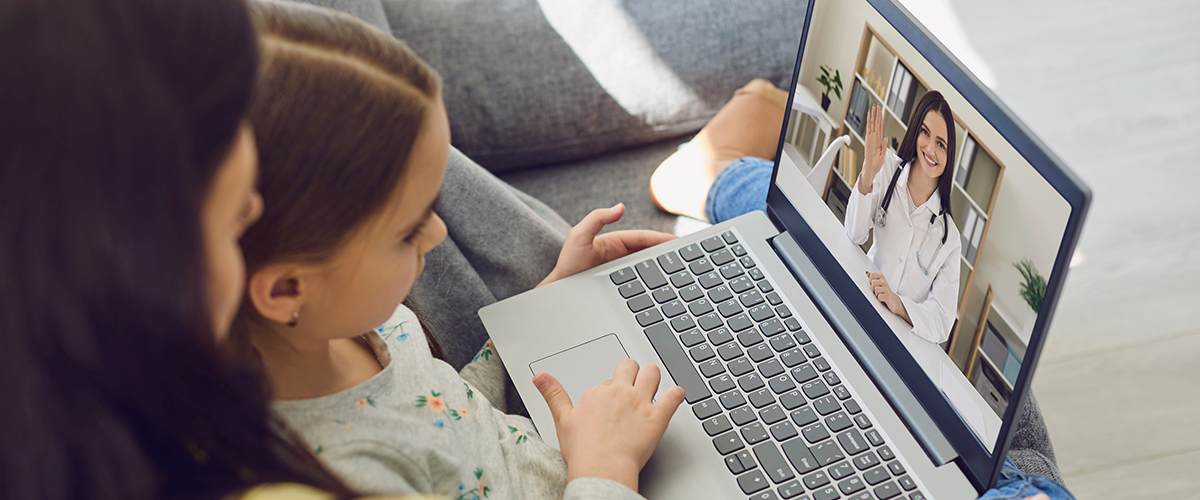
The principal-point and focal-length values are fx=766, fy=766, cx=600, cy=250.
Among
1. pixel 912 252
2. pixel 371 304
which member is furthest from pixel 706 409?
pixel 371 304

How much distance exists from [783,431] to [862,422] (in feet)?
0.23

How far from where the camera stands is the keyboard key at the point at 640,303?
791 millimetres

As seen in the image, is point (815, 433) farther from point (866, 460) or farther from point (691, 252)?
point (691, 252)

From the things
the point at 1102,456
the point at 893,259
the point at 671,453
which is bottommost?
the point at 1102,456

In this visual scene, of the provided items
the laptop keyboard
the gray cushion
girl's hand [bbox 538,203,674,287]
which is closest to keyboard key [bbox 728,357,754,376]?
the laptop keyboard

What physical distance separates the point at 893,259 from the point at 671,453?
0.25 metres

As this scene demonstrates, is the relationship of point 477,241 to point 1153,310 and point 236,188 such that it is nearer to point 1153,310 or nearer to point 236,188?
point 236,188

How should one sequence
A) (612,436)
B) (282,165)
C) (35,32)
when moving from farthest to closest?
1. (612,436)
2. (282,165)
3. (35,32)

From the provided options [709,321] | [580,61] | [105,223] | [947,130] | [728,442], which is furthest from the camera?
[580,61]

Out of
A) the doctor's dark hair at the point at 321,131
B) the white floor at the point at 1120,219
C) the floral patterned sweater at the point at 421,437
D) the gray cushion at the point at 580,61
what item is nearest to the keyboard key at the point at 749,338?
the floral patterned sweater at the point at 421,437

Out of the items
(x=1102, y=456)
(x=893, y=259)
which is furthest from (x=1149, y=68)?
(x=893, y=259)

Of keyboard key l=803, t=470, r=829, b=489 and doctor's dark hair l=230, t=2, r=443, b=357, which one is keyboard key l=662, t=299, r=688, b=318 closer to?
keyboard key l=803, t=470, r=829, b=489

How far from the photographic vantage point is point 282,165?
0.42 meters

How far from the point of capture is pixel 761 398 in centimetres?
69
